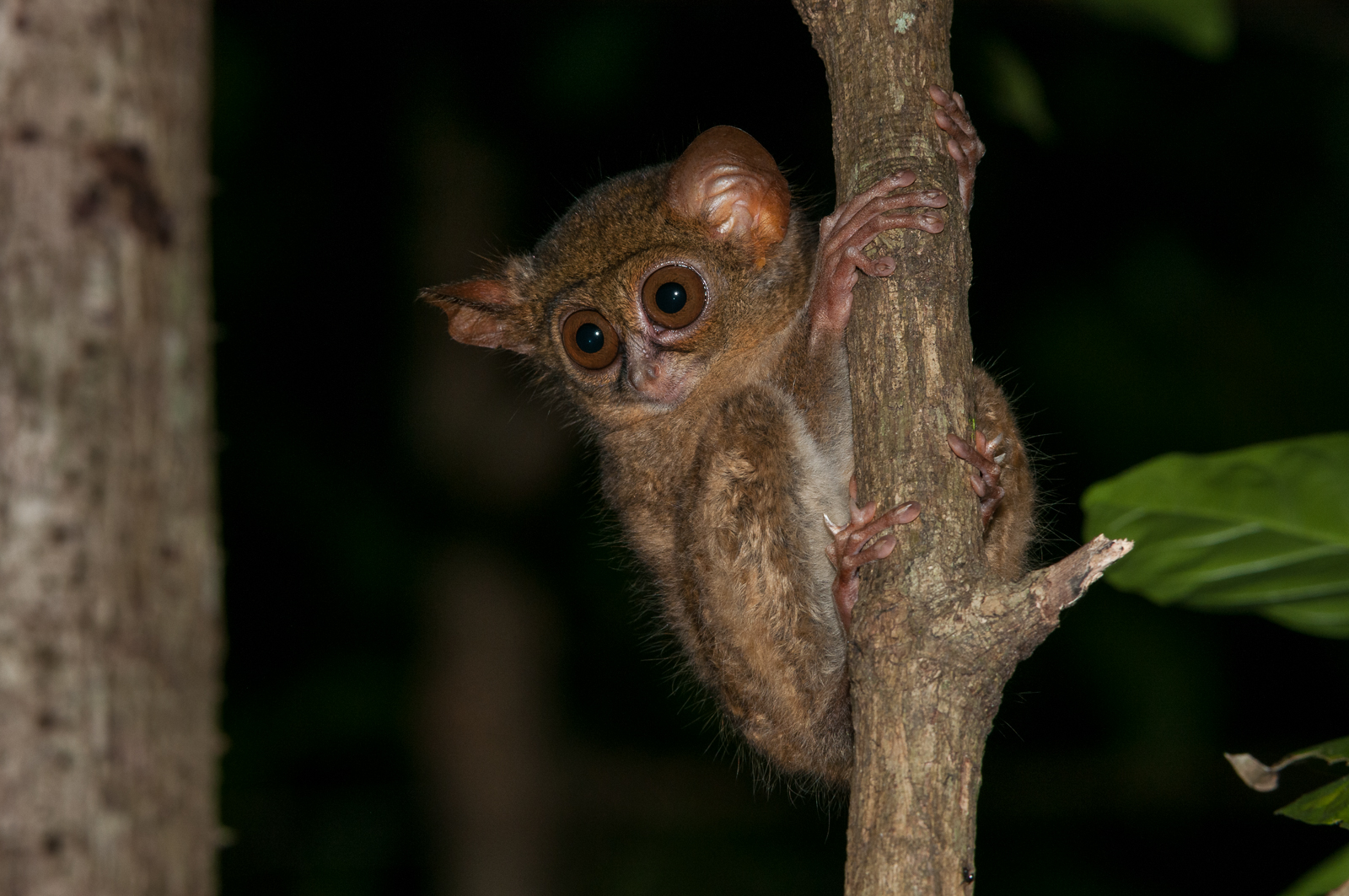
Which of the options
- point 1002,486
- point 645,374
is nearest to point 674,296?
point 645,374

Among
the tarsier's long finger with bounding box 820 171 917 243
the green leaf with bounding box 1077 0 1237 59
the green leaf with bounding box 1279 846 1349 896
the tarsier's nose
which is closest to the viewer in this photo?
the tarsier's long finger with bounding box 820 171 917 243

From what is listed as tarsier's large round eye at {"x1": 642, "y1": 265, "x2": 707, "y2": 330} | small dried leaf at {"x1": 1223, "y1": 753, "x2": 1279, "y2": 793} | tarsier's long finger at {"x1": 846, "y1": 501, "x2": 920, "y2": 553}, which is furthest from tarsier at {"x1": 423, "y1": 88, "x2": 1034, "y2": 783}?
small dried leaf at {"x1": 1223, "y1": 753, "x2": 1279, "y2": 793}

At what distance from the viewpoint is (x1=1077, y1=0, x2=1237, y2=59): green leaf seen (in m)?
2.68

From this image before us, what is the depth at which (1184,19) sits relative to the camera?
2.68 meters

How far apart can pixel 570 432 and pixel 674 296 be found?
3105 mm

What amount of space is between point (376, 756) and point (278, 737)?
1.79 ft

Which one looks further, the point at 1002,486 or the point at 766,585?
the point at 766,585

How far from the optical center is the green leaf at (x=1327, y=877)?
7.49ft

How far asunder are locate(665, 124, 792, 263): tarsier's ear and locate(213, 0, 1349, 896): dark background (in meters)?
2.54

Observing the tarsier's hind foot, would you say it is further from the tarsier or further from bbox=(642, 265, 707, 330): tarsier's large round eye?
bbox=(642, 265, 707, 330): tarsier's large round eye

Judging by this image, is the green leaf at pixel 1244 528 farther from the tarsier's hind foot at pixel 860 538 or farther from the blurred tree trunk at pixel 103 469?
the blurred tree trunk at pixel 103 469

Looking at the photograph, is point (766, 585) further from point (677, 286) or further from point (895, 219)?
point (895, 219)

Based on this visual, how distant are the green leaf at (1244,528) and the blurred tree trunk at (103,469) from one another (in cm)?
175

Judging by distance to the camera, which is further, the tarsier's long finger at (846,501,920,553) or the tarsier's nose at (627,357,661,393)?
the tarsier's nose at (627,357,661,393)
